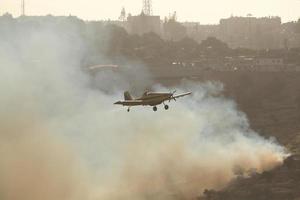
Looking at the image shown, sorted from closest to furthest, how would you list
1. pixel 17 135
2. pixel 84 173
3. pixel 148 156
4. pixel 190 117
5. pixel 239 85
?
pixel 17 135
pixel 84 173
pixel 148 156
pixel 190 117
pixel 239 85

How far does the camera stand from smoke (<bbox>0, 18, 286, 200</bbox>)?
77000 mm

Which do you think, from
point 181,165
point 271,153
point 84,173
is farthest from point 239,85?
point 84,173

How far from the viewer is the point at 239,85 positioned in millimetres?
178375

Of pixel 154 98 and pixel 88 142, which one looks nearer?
pixel 154 98

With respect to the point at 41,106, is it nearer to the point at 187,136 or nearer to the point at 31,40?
the point at 31,40

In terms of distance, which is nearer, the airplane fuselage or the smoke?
the airplane fuselage

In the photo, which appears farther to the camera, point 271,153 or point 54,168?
point 271,153

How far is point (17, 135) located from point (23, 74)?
711 cm

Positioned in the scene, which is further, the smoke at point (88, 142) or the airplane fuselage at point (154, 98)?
the smoke at point (88, 142)

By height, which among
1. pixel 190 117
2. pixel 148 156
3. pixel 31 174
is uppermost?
pixel 190 117

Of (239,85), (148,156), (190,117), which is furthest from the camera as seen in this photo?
(239,85)

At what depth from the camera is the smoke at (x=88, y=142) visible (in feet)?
253

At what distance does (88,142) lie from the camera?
90.2 meters

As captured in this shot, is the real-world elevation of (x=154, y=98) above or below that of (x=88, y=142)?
below
